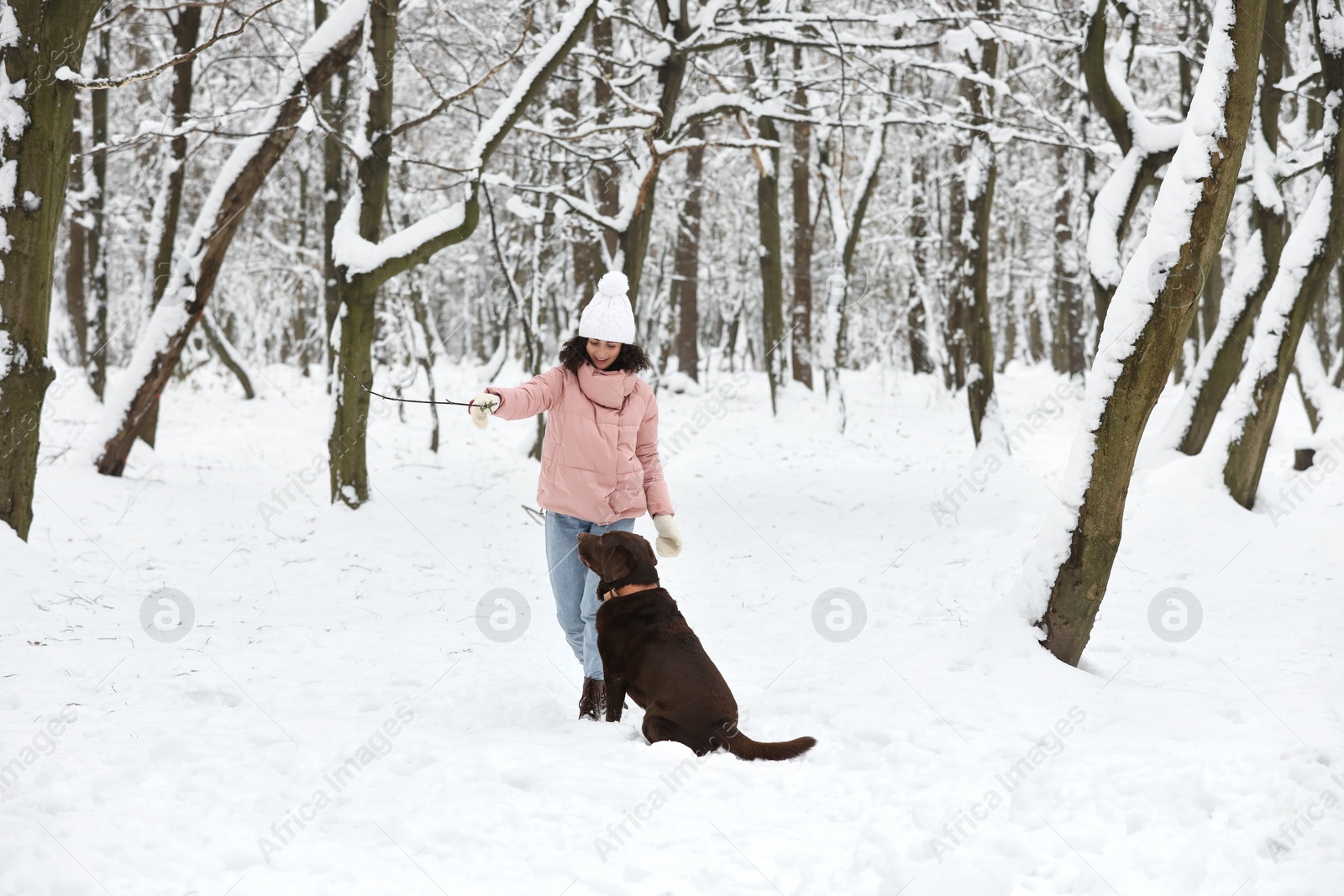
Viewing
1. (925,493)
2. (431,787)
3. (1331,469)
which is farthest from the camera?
(925,493)

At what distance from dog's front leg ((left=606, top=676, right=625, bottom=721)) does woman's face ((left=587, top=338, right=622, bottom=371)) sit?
1.38 meters

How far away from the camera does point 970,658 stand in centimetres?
445

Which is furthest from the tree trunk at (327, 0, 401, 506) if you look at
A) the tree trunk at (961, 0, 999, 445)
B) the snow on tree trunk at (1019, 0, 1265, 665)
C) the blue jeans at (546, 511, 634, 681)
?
the tree trunk at (961, 0, 999, 445)

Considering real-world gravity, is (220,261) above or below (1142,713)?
above

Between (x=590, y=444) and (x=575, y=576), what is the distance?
2.02 ft

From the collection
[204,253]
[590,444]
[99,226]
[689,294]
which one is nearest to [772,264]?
[689,294]

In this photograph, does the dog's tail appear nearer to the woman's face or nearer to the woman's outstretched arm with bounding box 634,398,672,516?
the woman's outstretched arm with bounding box 634,398,672,516

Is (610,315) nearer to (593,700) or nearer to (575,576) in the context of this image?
(575,576)

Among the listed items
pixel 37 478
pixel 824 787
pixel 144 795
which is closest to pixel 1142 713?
pixel 824 787

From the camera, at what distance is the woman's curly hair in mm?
3990

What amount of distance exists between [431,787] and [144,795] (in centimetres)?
87

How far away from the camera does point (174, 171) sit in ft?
30.0

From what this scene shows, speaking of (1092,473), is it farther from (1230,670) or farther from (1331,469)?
(1331,469)

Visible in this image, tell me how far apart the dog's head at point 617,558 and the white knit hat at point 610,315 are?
0.89 metres
